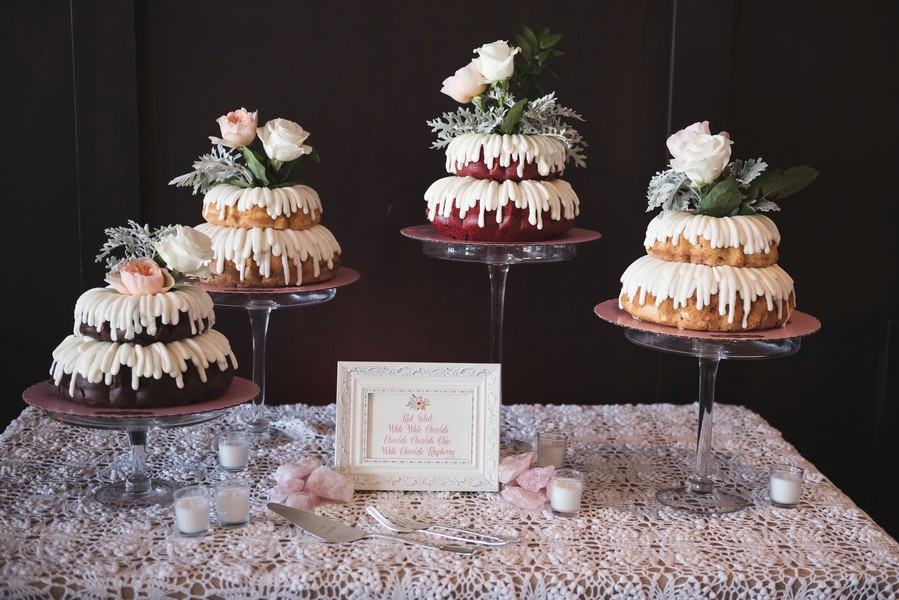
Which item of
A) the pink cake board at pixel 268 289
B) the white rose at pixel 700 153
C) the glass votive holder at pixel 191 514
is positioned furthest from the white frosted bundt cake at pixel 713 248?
the glass votive holder at pixel 191 514

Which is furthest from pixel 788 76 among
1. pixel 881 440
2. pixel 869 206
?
pixel 881 440

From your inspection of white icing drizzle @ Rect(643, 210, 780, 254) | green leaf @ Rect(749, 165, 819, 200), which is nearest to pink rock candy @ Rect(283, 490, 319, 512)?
white icing drizzle @ Rect(643, 210, 780, 254)

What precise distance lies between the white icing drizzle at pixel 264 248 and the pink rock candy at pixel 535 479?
2.29 feet

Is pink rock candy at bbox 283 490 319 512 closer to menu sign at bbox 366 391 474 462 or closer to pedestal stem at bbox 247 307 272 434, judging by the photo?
menu sign at bbox 366 391 474 462

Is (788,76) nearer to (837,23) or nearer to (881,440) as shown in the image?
(837,23)

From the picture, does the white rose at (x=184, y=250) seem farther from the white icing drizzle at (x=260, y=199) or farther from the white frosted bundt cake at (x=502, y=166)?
the white frosted bundt cake at (x=502, y=166)

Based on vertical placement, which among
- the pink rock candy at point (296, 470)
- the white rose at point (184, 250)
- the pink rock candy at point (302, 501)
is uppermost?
the white rose at point (184, 250)

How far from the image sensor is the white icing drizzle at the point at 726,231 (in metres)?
1.86

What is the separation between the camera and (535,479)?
190cm

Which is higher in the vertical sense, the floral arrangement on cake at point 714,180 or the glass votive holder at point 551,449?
the floral arrangement on cake at point 714,180

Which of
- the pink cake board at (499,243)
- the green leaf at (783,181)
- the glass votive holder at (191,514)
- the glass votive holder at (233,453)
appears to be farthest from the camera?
the pink cake board at (499,243)

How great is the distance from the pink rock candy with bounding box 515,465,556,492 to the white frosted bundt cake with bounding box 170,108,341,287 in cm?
70

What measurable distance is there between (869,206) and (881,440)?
2.47 ft

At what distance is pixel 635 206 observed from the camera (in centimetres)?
296
